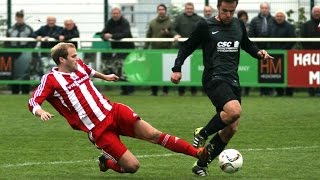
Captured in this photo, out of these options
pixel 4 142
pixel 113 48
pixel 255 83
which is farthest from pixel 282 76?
pixel 4 142

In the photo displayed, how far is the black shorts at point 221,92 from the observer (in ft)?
35.6

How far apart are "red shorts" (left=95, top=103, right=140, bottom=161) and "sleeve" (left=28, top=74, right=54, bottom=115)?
65 centimetres

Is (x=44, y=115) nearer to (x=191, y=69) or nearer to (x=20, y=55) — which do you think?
(x=191, y=69)

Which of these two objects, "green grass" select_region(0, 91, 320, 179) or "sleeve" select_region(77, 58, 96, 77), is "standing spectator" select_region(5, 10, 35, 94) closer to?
"green grass" select_region(0, 91, 320, 179)

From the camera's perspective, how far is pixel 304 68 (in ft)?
74.3

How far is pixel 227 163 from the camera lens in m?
10.5

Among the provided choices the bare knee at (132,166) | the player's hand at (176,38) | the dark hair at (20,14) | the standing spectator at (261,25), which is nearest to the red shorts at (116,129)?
the bare knee at (132,166)

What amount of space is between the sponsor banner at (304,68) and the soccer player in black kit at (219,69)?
11538 millimetres

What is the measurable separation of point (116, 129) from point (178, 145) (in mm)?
675

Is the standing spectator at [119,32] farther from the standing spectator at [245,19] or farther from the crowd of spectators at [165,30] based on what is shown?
the standing spectator at [245,19]

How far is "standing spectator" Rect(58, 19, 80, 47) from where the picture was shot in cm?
2400

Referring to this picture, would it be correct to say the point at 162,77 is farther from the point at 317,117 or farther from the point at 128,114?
the point at 128,114

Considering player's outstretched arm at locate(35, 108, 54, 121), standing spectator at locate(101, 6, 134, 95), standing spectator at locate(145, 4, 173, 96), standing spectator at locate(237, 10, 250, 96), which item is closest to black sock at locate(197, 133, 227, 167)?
player's outstretched arm at locate(35, 108, 54, 121)

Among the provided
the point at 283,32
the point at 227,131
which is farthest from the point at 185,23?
the point at 227,131
